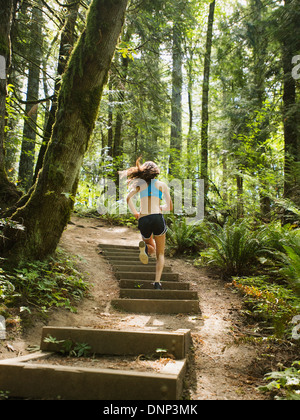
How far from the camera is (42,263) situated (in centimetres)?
504

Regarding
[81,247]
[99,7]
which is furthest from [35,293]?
[99,7]

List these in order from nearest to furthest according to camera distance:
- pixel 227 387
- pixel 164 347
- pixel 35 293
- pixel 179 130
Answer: pixel 227 387
pixel 164 347
pixel 35 293
pixel 179 130

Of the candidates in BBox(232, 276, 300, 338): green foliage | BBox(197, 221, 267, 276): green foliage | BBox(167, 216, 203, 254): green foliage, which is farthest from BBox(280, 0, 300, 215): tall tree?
BBox(232, 276, 300, 338): green foliage

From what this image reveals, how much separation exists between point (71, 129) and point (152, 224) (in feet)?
7.44

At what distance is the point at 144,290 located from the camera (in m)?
5.65

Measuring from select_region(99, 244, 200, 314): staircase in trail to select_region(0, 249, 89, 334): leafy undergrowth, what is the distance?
828 millimetres

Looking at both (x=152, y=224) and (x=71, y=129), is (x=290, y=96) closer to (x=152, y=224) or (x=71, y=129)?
(x=152, y=224)

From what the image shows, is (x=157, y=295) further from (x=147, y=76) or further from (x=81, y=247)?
(x=147, y=76)

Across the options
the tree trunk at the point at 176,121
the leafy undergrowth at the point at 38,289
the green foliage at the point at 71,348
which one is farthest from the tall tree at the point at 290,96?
the green foliage at the point at 71,348

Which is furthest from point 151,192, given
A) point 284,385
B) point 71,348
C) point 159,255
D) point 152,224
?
point 284,385

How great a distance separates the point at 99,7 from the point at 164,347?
19.2ft

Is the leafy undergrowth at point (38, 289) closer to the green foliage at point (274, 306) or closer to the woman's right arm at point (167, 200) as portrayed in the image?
the woman's right arm at point (167, 200)

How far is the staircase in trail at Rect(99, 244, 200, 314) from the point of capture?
16.5 feet

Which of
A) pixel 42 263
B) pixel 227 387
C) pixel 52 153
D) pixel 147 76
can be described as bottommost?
pixel 227 387
